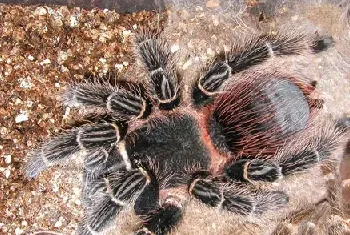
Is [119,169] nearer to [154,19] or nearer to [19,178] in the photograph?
[19,178]

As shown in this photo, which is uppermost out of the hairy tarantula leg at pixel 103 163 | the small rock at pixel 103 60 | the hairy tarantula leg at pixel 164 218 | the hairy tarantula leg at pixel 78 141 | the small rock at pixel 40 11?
the small rock at pixel 40 11

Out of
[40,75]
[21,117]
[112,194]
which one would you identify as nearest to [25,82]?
[40,75]

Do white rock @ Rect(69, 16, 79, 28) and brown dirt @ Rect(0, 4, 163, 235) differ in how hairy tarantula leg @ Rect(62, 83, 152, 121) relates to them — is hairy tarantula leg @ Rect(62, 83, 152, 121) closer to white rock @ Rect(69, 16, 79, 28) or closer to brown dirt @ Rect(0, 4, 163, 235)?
brown dirt @ Rect(0, 4, 163, 235)

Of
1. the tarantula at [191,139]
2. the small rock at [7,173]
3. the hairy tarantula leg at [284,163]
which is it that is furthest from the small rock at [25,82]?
the hairy tarantula leg at [284,163]

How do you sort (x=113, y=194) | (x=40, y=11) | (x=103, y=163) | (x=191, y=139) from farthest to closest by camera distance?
1. (x=40, y=11)
2. (x=191, y=139)
3. (x=103, y=163)
4. (x=113, y=194)

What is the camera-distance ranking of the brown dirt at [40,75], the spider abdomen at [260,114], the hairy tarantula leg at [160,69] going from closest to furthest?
the spider abdomen at [260,114], the hairy tarantula leg at [160,69], the brown dirt at [40,75]

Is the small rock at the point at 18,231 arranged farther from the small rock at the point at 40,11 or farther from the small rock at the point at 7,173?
the small rock at the point at 40,11

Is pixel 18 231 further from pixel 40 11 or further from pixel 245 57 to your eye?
pixel 245 57
